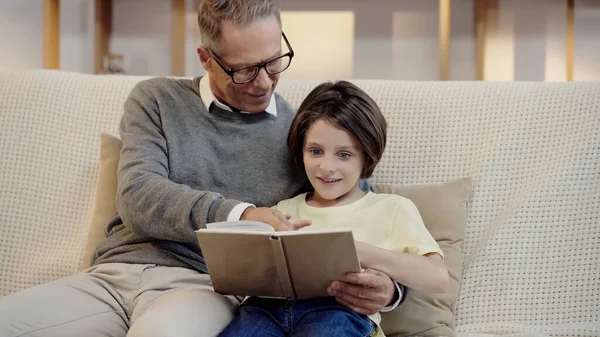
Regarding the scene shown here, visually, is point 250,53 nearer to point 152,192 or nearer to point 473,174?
point 152,192

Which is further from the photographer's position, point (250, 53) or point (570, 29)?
point (570, 29)

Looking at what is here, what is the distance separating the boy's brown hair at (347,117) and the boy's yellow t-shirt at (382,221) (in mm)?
107

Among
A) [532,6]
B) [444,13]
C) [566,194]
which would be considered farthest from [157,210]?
[532,6]

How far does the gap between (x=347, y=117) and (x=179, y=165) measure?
41 cm

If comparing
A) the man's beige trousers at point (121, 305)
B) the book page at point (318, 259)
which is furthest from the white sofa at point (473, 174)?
the book page at point (318, 259)

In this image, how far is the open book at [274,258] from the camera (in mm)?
1340

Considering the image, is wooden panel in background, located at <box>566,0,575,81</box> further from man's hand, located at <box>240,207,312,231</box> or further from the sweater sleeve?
man's hand, located at <box>240,207,312,231</box>

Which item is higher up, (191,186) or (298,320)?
(191,186)

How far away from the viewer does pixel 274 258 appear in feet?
4.62

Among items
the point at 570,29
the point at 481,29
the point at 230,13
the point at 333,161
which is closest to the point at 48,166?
the point at 230,13

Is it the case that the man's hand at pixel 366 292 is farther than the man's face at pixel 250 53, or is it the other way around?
the man's face at pixel 250 53

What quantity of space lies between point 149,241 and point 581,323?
991mm

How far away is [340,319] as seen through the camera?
4.75ft

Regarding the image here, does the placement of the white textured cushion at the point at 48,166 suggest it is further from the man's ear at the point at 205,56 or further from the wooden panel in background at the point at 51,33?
the wooden panel in background at the point at 51,33
